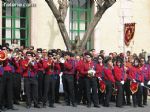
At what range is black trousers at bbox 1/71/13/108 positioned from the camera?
17391 mm

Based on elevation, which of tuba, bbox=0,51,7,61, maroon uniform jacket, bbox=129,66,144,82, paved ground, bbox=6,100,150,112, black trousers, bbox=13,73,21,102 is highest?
tuba, bbox=0,51,7,61

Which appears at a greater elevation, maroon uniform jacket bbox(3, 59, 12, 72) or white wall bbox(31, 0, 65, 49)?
white wall bbox(31, 0, 65, 49)

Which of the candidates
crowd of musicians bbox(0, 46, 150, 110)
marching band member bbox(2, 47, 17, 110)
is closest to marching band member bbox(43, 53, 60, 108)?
crowd of musicians bbox(0, 46, 150, 110)

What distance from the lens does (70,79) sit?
61.5ft

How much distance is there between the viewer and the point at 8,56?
1742cm

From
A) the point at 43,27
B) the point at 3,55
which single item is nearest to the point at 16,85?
the point at 3,55

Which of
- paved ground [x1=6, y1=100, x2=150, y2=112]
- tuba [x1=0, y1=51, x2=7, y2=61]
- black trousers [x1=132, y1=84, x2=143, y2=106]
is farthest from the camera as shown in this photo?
black trousers [x1=132, y1=84, x2=143, y2=106]

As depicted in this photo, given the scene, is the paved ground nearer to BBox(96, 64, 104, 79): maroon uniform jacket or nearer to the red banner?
BBox(96, 64, 104, 79): maroon uniform jacket

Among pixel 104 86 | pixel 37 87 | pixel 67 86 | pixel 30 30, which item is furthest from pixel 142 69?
pixel 30 30

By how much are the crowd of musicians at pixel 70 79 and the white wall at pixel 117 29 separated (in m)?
9.85

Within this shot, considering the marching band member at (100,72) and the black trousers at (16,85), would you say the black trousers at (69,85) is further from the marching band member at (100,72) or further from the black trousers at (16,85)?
the black trousers at (16,85)

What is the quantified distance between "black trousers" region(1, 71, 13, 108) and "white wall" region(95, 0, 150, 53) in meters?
12.5

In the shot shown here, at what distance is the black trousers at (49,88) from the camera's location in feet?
60.1

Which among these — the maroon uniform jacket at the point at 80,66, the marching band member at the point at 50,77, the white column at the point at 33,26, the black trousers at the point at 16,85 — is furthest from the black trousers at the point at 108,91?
the white column at the point at 33,26
